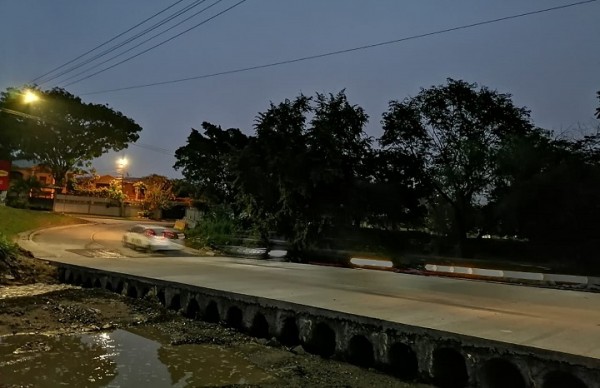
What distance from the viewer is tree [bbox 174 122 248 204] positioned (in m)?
29.9

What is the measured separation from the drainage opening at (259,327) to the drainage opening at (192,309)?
1.98 metres

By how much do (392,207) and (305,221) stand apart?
3810 millimetres

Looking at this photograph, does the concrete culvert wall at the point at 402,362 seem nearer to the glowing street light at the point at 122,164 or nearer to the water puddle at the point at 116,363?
the water puddle at the point at 116,363

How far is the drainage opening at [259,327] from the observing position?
977 cm

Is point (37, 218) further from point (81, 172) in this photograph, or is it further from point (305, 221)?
point (305, 221)

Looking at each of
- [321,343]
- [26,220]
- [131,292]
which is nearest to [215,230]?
[26,220]

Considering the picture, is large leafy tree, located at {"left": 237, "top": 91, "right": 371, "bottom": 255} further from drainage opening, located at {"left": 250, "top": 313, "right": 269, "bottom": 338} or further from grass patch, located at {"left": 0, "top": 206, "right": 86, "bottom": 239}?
grass patch, located at {"left": 0, "top": 206, "right": 86, "bottom": 239}

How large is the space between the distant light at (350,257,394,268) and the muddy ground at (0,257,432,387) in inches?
371

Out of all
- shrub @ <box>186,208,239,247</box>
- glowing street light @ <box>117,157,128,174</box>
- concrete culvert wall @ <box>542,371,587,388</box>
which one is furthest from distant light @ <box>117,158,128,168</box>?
concrete culvert wall @ <box>542,371,587,388</box>

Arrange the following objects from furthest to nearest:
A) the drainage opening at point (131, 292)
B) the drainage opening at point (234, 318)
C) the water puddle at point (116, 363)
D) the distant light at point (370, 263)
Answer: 1. the distant light at point (370, 263)
2. the drainage opening at point (131, 292)
3. the drainage opening at point (234, 318)
4. the water puddle at point (116, 363)

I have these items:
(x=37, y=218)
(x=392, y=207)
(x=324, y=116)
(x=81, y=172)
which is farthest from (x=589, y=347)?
(x=81, y=172)

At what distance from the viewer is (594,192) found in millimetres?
16297

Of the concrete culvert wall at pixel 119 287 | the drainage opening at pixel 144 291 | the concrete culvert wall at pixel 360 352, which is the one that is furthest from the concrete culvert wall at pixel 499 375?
the concrete culvert wall at pixel 119 287

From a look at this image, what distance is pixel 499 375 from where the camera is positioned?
6.78 m
